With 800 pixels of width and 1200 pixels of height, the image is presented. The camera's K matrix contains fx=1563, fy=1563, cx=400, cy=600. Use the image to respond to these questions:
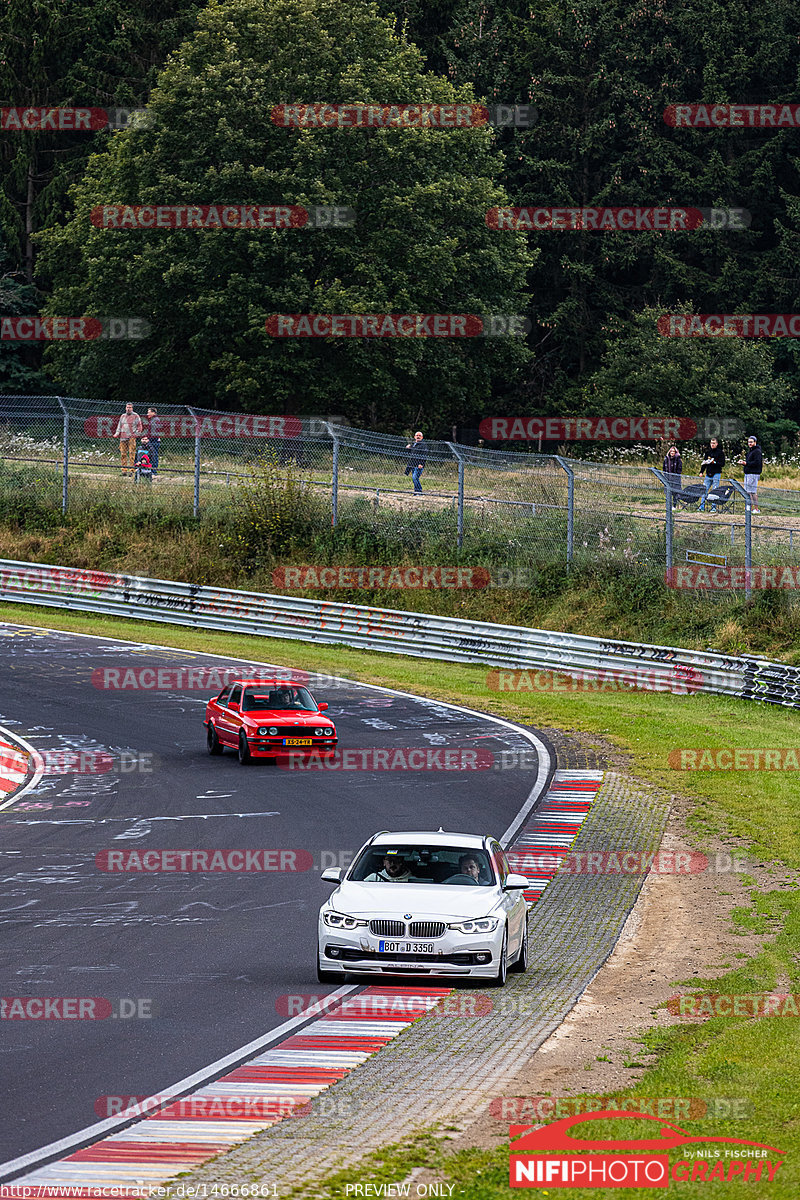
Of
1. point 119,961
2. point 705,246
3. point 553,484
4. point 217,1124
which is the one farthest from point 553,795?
point 705,246

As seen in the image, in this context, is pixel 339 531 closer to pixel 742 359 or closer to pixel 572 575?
pixel 572 575

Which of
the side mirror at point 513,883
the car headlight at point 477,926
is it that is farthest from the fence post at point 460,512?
the car headlight at point 477,926

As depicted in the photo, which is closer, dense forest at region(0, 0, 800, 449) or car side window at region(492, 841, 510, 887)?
car side window at region(492, 841, 510, 887)

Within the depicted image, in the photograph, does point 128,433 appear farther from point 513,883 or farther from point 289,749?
point 513,883

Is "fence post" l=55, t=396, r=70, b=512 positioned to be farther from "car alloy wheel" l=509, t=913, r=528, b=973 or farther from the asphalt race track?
"car alloy wheel" l=509, t=913, r=528, b=973

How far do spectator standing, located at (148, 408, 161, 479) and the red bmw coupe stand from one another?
17947mm

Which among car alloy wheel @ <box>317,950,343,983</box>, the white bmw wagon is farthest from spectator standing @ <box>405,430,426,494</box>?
car alloy wheel @ <box>317,950,343,983</box>

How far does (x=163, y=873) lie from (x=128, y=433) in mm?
26431

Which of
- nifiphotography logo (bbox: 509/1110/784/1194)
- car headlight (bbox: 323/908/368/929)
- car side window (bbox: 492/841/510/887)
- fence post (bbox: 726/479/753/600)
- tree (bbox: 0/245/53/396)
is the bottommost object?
car headlight (bbox: 323/908/368/929)

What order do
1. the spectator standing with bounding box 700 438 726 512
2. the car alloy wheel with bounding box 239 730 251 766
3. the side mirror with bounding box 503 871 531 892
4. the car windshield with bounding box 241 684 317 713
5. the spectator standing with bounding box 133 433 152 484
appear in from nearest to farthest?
the side mirror with bounding box 503 871 531 892, the car alloy wheel with bounding box 239 730 251 766, the car windshield with bounding box 241 684 317 713, the spectator standing with bounding box 700 438 726 512, the spectator standing with bounding box 133 433 152 484

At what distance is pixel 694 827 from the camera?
65.6 ft

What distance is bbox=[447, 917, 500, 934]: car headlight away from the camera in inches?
495

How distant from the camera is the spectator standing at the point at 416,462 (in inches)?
1428

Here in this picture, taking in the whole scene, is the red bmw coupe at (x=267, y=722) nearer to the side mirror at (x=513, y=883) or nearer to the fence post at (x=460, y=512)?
the side mirror at (x=513, y=883)
